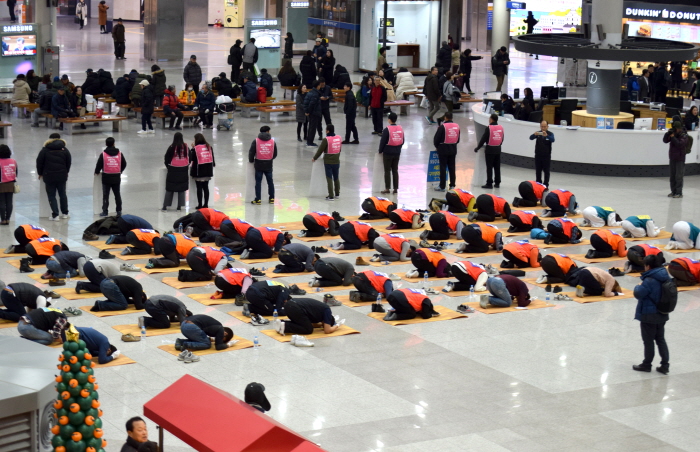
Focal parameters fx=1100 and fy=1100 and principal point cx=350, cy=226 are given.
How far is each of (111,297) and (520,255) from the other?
6261 millimetres

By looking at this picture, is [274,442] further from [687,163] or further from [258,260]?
[687,163]

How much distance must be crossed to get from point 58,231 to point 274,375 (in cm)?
775

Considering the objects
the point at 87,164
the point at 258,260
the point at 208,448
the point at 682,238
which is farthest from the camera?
the point at 87,164

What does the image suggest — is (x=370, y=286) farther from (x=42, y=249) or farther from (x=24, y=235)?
(x=24, y=235)

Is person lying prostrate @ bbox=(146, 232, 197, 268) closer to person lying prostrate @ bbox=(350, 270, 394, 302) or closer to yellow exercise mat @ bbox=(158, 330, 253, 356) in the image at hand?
person lying prostrate @ bbox=(350, 270, 394, 302)

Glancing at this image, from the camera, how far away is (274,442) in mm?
6750

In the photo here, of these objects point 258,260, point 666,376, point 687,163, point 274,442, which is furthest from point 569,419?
point 687,163

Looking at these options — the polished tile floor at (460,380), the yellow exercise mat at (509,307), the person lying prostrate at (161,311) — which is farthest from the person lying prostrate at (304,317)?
the yellow exercise mat at (509,307)

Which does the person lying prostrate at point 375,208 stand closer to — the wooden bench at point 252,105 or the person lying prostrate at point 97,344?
the person lying prostrate at point 97,344

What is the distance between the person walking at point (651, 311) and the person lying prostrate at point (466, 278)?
11.4ft

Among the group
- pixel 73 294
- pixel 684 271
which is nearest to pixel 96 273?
pixel 73 294

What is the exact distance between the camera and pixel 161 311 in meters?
13.2

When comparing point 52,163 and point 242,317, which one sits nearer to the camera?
point 242,317

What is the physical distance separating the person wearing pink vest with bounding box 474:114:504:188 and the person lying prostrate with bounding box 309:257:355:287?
302 inches
